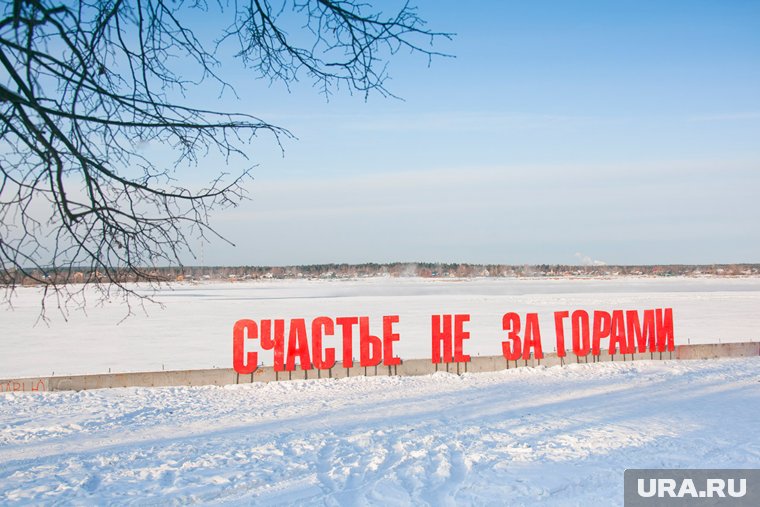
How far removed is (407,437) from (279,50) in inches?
214

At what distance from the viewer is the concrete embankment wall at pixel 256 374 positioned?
12.3m

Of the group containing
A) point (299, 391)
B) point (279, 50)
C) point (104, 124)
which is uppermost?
point (279, 50)

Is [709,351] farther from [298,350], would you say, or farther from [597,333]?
[298,350]

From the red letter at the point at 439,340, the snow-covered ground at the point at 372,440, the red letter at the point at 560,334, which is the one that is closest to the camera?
the snow-covered ground at the point at 372,440

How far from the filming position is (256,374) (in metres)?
13.3

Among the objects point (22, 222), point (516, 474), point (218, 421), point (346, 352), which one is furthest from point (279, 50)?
point (346, 352)

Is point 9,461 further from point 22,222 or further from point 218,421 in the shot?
point 22,222

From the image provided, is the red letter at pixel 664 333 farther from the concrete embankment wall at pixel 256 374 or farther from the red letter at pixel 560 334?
the red letter at pixel 560 334

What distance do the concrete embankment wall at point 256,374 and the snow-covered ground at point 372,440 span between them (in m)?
0.48

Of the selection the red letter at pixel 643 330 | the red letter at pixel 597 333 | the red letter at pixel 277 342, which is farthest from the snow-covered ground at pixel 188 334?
the red letter at pixel 643 330

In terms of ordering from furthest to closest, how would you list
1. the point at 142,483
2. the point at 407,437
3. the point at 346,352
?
the point at 346,352, the point at 407,437, the point at 142,483

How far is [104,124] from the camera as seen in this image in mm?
3789

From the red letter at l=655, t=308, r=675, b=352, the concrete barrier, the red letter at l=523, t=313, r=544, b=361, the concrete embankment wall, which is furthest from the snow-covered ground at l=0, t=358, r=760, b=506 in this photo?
the concrete barrier

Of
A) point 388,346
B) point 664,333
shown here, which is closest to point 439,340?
point 388,346
